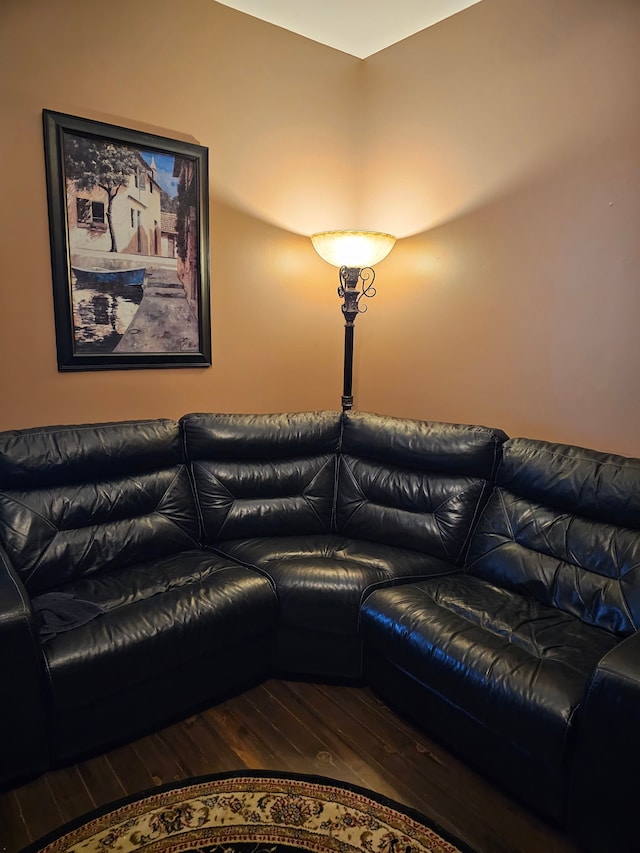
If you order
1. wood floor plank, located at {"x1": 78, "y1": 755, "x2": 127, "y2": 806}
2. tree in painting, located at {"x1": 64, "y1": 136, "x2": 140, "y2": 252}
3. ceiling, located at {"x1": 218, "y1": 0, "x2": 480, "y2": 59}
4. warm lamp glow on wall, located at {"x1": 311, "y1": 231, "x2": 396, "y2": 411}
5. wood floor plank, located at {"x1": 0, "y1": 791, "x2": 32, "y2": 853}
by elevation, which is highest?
ceiling, located at {"x1": 218, "y1": 0, "x2": 480, "y2": 59}

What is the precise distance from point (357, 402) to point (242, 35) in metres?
2.09

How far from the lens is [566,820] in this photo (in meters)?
1.61

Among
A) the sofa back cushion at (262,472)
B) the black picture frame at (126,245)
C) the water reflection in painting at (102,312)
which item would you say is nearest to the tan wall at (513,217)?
the sofa back cushion at (262,472)

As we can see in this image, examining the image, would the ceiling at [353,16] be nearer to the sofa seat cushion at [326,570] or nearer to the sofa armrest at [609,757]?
the sofa seat cushion at [326,570]

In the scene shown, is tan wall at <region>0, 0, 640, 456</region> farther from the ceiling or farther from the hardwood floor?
the hardwood floor

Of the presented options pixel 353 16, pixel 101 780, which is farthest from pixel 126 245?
pixel 101 780

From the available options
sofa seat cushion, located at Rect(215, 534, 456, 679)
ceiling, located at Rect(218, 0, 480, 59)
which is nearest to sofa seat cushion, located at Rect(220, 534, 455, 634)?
sofa seat cushion, located at Rect(215, 534, 456, 679)

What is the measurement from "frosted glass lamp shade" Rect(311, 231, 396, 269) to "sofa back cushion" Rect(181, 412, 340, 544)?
852 mm

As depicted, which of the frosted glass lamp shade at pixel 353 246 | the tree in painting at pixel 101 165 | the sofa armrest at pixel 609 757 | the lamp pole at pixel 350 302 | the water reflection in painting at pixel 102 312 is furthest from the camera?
the lamp pole at pixel 350 302

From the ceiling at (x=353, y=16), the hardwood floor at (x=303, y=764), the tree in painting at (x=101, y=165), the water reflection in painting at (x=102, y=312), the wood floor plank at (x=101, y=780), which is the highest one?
the ceiling at (x=353, y=16)

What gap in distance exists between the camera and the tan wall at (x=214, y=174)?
236 cm

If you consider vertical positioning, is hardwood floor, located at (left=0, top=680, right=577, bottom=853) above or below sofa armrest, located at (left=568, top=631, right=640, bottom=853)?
below

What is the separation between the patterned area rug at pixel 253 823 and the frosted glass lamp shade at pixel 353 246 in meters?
2.33

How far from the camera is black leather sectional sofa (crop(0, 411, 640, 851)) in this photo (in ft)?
5.40
